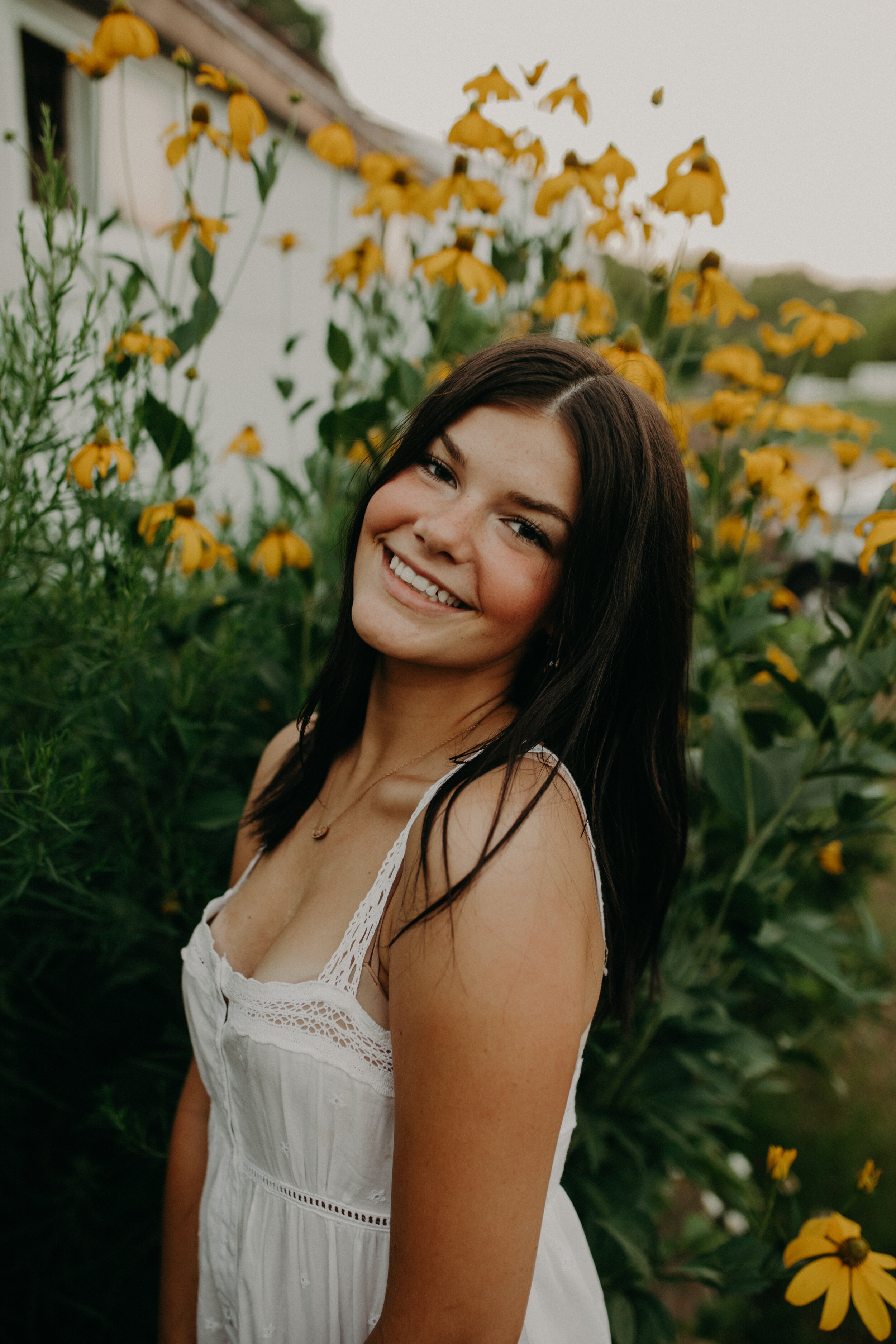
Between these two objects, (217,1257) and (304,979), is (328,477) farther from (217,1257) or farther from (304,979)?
(217,1257)

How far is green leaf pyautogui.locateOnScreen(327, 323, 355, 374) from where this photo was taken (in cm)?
167

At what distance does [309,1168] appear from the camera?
0.86 m

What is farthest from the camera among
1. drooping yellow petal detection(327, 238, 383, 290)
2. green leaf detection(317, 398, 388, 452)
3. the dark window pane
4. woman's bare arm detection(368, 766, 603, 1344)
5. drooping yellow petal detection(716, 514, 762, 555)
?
the dark window pane

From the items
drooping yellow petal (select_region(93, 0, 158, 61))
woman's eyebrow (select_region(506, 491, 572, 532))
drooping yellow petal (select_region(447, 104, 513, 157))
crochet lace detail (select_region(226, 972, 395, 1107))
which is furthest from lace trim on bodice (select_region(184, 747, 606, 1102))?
drooping yellow petal (select_region(447, 104, 513, 157))

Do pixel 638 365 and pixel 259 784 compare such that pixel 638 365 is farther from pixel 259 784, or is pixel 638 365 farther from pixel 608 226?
pixel 259 784

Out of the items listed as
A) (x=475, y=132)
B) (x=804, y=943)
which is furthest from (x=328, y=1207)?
(x=475, y=132)

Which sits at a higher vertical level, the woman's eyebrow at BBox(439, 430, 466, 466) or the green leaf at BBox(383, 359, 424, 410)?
the green leaf at BBox(383, 359, 424, 410)

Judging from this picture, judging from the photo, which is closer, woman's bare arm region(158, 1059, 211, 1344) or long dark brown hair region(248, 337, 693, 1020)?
long dark brown hair region(248, 337, 693, 1020)

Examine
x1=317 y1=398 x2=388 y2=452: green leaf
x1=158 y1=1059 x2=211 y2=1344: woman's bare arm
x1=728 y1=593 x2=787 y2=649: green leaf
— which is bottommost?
x1=158 y1=1059 x2=211 y2=1344: woman's bare arm

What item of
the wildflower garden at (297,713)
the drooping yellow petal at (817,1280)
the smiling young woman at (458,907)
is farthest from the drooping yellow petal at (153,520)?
the drooping yellow petal at (817,1280)

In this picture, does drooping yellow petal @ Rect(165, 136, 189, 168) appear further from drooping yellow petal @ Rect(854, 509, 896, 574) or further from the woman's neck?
drooping yellow petal @ Rect(854, 509, 896, 574)

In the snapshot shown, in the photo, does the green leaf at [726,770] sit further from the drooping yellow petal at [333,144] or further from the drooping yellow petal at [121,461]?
the drooping yellow petal at [333,144]

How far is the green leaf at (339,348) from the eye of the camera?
167 cm

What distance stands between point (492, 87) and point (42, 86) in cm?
240
